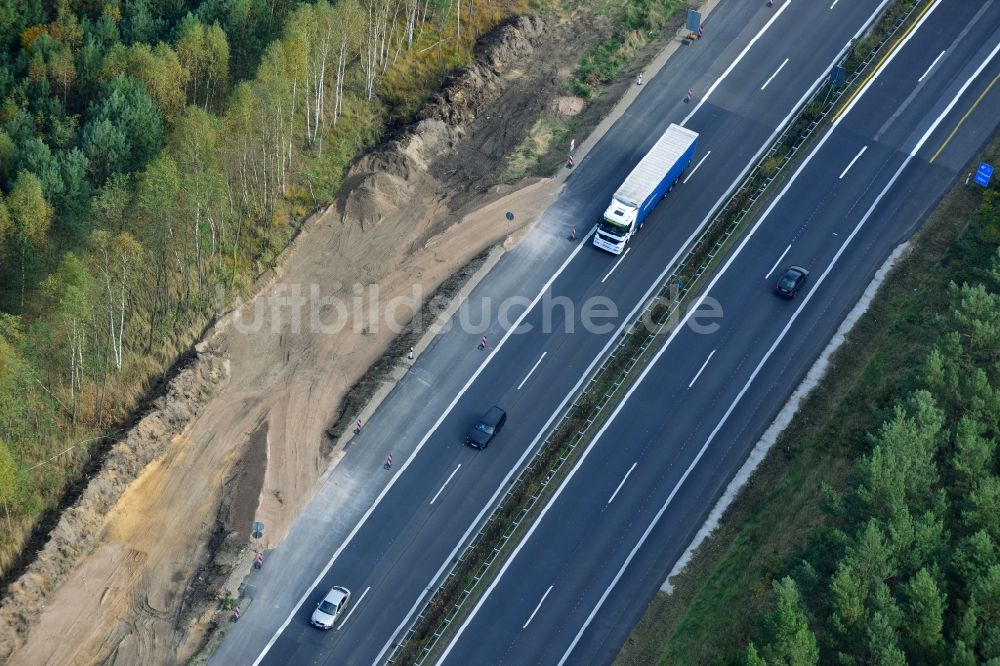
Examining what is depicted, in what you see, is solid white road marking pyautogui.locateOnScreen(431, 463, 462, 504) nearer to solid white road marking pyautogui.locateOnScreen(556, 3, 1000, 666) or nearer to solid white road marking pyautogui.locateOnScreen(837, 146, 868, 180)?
solid white road marking pyautogui.locateOnScreen(556, 3, 1000, 666)

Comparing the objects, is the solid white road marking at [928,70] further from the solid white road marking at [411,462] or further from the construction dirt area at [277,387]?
the solid white road marking at [411,462]

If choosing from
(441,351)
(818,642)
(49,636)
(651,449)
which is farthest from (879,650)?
(49,636)

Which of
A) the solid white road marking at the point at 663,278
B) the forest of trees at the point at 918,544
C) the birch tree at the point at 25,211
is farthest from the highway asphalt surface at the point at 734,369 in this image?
the birch tree at the point at 25,211

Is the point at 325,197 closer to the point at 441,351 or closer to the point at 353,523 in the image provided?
the point at 441,351

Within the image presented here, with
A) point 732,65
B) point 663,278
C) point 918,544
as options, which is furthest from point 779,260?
point 918,544

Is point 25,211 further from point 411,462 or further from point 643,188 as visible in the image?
point 643,188

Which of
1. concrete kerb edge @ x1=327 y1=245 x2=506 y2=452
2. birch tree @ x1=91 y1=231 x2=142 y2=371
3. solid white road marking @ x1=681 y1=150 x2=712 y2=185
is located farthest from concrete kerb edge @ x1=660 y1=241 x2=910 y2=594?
birch tree @ x1=91 y1=231 x2=142 y2=371

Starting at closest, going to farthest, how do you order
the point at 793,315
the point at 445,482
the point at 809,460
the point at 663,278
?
the point at 809,460
the point at 445,482
the point at 793,315
the point at 663,278
